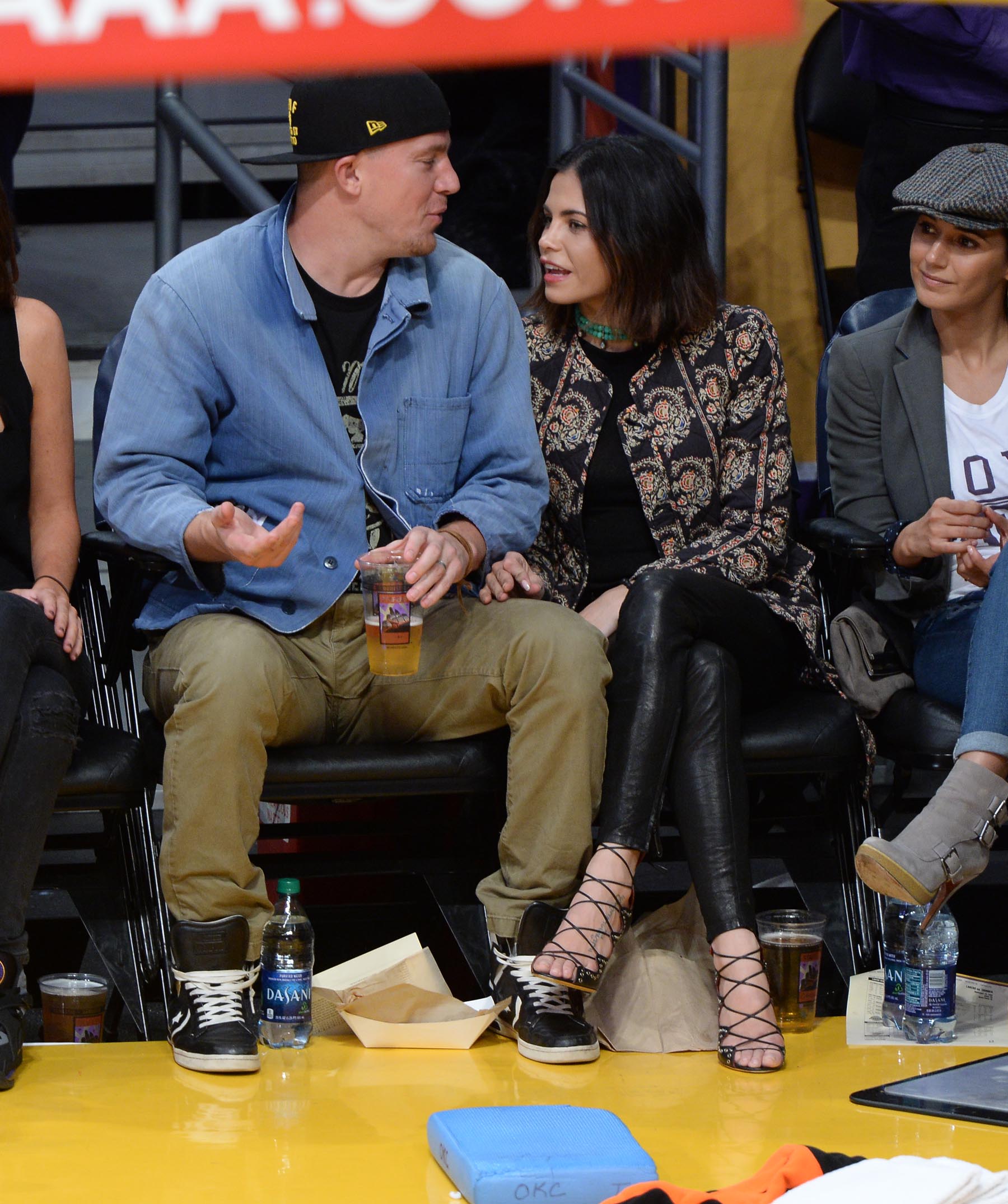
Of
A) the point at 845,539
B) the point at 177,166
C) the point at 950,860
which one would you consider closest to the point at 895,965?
the point at 950,860

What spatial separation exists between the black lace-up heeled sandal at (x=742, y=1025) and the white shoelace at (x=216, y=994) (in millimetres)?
688

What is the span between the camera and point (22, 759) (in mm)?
2322

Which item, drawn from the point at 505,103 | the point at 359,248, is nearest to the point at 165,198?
the point at 359,248

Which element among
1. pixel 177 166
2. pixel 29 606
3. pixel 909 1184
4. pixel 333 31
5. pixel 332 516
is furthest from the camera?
pixel 177 166

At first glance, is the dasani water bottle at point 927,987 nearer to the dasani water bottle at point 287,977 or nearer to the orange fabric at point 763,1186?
the orange fabric at point 763,1186

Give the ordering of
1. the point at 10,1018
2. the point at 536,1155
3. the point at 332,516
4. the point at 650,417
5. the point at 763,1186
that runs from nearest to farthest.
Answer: the point at 763,1186
the point at 536,1155
the point at 10,1018
the point at 332,516
the point at 650,417

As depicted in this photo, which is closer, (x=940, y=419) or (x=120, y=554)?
(x=120, y=554)

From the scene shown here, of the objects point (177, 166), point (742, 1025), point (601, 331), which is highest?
point (177, 166)

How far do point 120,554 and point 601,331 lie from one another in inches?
37.9

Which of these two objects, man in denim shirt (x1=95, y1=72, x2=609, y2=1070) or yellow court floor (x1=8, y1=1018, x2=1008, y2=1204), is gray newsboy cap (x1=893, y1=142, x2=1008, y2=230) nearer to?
man in denim shirt (x1=95, y1=72, x2=609, y2=1070)

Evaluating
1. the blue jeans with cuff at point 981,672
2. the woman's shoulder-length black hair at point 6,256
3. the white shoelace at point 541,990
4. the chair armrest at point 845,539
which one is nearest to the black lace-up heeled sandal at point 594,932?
the white shoelace at point 541,990

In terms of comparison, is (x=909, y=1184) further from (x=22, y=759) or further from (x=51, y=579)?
(x=51, y=579)

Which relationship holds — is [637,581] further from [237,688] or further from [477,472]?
[237,688]

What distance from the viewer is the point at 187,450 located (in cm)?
260
